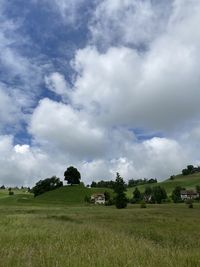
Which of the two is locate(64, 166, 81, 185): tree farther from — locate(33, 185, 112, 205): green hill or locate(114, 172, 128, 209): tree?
locate(114, 172, 128, 209): tree

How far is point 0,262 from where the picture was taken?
9.08 meters

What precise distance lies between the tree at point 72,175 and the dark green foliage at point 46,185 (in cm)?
591

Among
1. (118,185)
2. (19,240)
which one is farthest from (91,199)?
(19,240)

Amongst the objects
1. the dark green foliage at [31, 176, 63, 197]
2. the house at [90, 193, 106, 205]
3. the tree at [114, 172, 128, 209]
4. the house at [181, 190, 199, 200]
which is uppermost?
the dark green foliage at [31, 176, 63, 197]

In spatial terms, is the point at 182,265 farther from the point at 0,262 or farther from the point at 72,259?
the point at 0,262

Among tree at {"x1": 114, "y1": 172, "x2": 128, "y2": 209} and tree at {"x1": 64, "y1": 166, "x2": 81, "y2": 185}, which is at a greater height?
tree at {"x1": 64, "y1": 166, "x2": 81, "y2": 185}

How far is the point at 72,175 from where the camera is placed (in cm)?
18512

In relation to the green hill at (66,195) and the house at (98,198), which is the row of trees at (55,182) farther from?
the house at (98,198)

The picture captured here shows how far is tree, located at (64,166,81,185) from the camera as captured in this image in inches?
7284

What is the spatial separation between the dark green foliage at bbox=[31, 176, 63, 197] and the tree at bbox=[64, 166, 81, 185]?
5911 millimetres

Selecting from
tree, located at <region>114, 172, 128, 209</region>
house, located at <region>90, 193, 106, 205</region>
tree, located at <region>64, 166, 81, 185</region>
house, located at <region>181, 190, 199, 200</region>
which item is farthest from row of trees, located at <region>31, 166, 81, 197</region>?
tree, located at <region>114, 172, 128, 209</region>

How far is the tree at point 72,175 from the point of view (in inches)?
7284

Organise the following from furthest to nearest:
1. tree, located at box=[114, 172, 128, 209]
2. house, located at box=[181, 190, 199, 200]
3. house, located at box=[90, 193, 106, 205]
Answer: house, located at box=[181, 190, 199, 200], house, located at box=[90, 193, 106, 205], tree, located at box=[114, 172, 128, 209]

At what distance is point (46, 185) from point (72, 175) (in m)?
11.7
